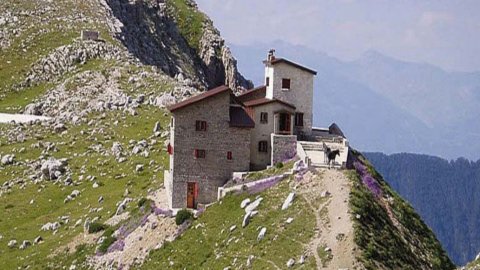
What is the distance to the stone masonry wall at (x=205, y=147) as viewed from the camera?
64688 millimetres

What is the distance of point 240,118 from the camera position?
65.6 meters

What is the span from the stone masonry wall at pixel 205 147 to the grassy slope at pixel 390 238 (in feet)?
34.4

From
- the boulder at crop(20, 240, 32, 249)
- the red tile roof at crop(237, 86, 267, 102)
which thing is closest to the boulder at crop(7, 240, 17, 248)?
the boulder at crop(20, 240, 32, 249)

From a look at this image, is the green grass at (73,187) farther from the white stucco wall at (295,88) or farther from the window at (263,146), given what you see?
the white stucco wall at (295,88)

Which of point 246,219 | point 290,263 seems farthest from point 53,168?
point 290,263

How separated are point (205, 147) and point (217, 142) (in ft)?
3.09

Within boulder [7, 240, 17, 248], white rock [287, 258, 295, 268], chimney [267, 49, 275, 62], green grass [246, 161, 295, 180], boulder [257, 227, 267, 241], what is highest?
chimney [267, 49, 275, 62]

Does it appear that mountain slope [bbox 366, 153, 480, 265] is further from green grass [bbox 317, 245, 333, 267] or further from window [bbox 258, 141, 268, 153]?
green grass [bbox 317, 245, 333, 267]

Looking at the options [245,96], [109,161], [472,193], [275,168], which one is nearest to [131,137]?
[109,161]

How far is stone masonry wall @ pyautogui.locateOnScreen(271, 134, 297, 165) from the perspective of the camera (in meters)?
66.7

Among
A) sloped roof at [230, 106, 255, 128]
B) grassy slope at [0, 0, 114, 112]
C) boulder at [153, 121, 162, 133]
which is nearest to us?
sloped roof at [230, 106, 255, 128]

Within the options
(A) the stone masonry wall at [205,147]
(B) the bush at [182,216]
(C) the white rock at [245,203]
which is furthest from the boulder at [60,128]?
(C) the white rock at [245,203]

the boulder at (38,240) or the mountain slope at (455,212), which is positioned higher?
the boulder at (38,240)

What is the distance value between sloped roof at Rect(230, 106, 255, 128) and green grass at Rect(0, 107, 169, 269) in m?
11.5
